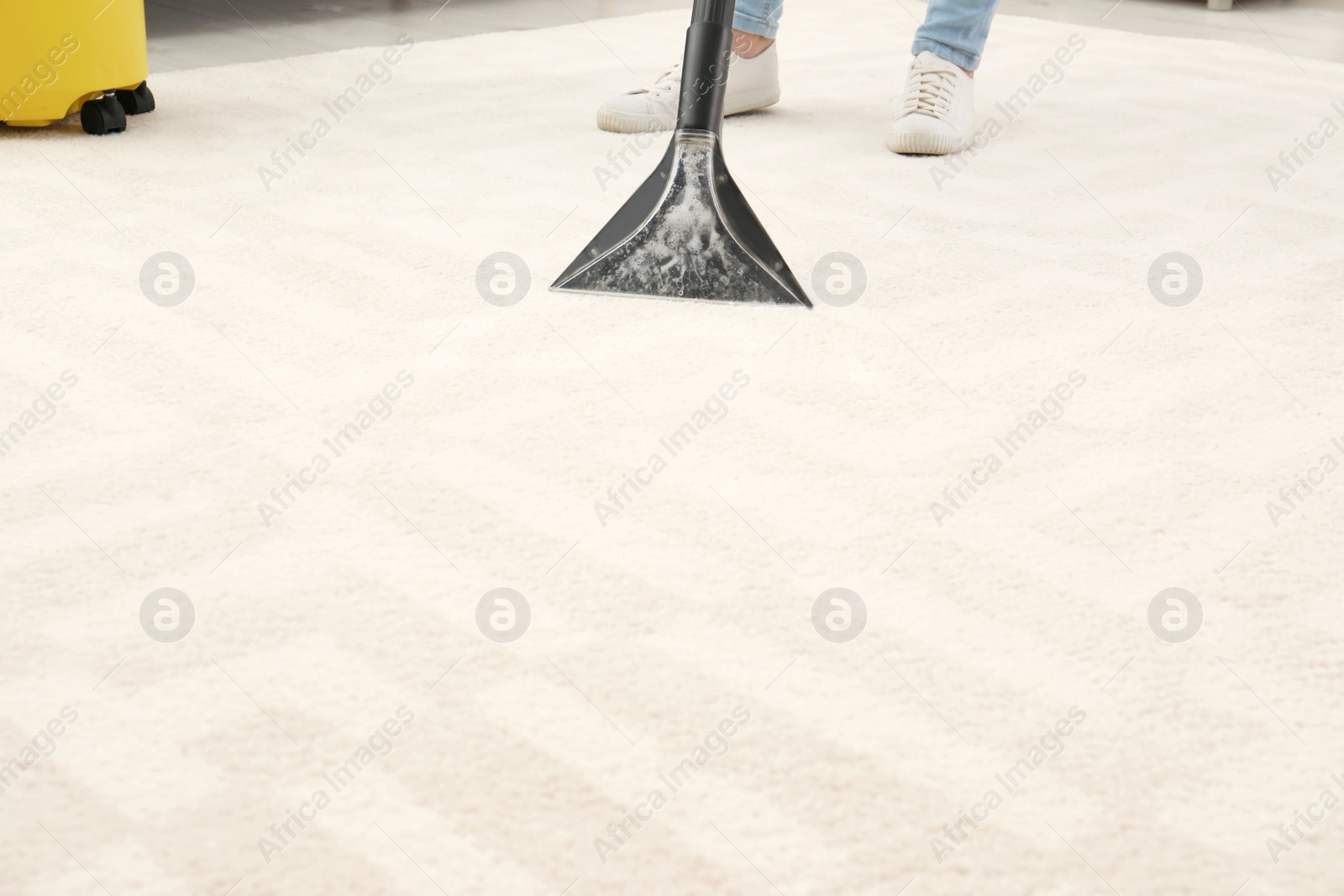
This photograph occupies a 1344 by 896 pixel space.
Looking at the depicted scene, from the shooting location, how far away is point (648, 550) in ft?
2.59

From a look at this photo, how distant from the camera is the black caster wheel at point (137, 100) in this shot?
1777 mm

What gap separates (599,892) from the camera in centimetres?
53

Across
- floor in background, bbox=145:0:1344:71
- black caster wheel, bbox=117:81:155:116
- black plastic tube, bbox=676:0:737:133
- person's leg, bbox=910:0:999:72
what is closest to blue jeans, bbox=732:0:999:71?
person's leg, bbox=910:0:999:72

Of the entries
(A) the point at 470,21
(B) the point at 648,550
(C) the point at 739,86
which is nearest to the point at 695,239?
(B) the point at 648,550

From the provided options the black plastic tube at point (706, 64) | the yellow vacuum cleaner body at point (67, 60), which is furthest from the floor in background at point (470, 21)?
the black plastic tube at point (706, 64)

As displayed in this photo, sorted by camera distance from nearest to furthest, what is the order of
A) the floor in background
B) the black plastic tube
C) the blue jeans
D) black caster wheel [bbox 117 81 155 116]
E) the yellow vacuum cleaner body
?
the black plastic tube → the yellow vacuum cleaner body → black caster wheel [bbox 117 81 155 116] → the blue jeans → the floor in background

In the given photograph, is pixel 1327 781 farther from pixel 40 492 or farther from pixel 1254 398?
pixel 40 492

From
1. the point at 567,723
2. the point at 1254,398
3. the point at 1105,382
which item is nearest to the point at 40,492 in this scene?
the point at 567,723

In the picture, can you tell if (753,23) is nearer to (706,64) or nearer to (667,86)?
(667,86)

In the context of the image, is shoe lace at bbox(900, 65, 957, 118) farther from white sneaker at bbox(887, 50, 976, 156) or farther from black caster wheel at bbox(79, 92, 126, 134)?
black caster wheel at bbox(79, 92, 126, 134)

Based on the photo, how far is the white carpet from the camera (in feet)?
1.85

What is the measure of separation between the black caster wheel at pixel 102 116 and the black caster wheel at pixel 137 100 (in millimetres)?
85

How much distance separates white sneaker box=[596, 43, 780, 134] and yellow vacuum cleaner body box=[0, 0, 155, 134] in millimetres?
656

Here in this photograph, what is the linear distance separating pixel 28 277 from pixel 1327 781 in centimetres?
114
